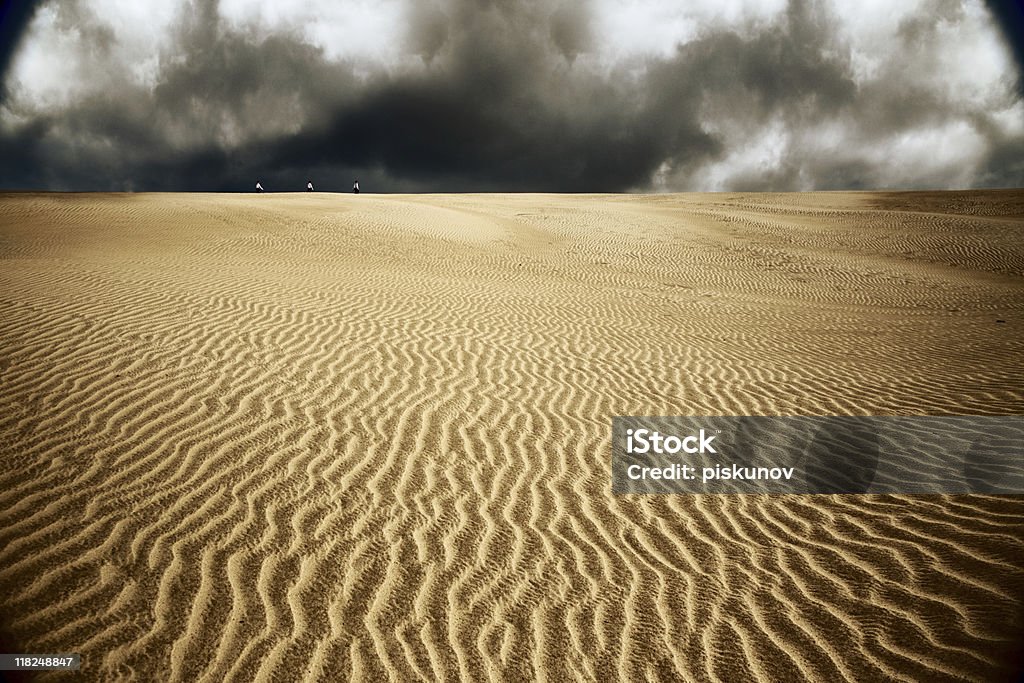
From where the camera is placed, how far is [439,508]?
14.5 feet

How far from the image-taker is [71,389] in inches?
219

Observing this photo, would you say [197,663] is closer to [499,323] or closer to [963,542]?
[963,542]

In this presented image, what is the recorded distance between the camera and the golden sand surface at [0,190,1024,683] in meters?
3.16

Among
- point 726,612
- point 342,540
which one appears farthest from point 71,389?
point 726,612

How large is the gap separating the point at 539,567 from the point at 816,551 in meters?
2.33

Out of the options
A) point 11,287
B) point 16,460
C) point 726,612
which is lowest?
point 726,612
